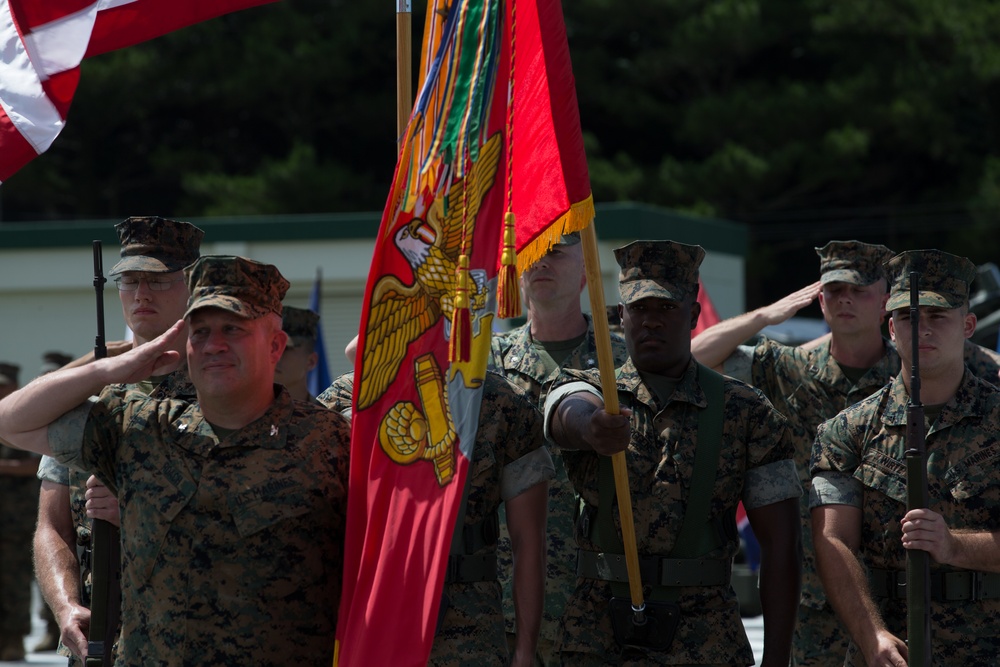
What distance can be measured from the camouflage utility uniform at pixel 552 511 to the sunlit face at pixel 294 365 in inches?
56.7

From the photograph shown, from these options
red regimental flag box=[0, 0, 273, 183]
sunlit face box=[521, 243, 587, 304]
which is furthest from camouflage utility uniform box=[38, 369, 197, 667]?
sunlit face box=[521, 243, 587, 304]

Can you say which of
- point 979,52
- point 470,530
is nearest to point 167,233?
point 470,530

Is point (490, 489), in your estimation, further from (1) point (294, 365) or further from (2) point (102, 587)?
(1) point (294, 365)

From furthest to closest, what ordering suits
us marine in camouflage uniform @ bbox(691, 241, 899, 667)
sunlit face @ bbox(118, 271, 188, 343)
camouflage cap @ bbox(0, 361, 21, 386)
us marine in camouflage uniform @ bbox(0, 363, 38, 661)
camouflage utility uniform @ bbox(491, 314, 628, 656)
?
camouflage cap @ bbox(0, 361, 21, 386), us marine in camouflage uniform @ bbox(0, 363, 38, 661), us marine in camouflage uniform @ bbox(691, 241, 899, 667), camouflage utility uniform @ bbox(491, 314, 628, 656), sunlit face @ bbox(118, 271, 188, 343)

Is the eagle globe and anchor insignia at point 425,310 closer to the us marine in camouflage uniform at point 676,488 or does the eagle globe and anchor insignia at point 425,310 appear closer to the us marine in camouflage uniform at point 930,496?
the us marine in camouflage uniform at point 676,488

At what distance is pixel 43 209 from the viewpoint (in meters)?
36.4

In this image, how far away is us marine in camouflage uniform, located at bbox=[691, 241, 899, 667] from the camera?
6.59 meters


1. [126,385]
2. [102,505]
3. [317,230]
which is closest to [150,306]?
[126,385]

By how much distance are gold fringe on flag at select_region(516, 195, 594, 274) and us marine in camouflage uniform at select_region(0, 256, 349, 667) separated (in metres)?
0.81

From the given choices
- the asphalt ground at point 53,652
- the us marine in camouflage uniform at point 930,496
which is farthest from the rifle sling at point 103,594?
the asphalt ground at point 53,652

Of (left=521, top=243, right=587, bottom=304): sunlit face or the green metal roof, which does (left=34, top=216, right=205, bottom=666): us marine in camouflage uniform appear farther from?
the green metal roof

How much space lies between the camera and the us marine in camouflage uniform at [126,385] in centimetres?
509

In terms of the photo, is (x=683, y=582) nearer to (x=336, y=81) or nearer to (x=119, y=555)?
(x=119, y=555)

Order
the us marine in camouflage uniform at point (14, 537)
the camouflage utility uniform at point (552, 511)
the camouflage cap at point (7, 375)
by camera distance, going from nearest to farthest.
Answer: the camouflage utility uniform at point (552, 511), the us marine in camouflage uniform at point (14, 537), the camouflage cap at point (7, 375)
